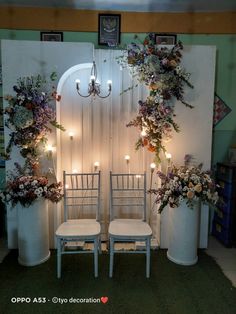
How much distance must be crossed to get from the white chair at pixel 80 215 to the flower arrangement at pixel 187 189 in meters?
0.78

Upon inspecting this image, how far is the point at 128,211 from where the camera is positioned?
11.4 feet

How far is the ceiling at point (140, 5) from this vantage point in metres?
3.38

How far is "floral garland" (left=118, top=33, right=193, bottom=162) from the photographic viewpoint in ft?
9.43

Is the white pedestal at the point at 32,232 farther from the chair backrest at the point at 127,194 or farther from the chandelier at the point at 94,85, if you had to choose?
the chandelier at the point at 94,85

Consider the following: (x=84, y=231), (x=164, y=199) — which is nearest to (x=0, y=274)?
(x=84, y=231)

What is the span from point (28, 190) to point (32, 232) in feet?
1.54

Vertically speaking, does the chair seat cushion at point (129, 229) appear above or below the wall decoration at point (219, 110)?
below

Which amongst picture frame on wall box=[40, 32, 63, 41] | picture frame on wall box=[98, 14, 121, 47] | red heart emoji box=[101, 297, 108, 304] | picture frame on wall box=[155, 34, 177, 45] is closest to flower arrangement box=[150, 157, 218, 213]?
red heart emoji box=[101, 297, 108, 304]

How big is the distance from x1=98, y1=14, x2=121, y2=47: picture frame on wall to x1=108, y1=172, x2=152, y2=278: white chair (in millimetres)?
1831

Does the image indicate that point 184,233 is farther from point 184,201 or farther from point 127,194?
point 127,194

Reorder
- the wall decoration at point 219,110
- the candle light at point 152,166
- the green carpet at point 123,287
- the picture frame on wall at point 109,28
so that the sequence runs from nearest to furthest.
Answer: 1. the green carpet at point 123,287
2. the candle light at point 152,166
3. the picture frame on wall at point 109,28
4. the wall decoration at point 219,110

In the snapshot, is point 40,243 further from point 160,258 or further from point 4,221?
point 160,258

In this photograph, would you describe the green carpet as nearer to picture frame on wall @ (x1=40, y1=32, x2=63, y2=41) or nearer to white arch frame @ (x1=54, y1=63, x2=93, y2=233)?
white arch frame @ (x1=54, y1=63, x2=93, y2=233)

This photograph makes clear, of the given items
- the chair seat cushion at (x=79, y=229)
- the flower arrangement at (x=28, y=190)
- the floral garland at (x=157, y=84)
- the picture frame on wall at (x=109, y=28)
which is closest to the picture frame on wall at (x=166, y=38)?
the picture frame on wall at (x=109, y=28)
